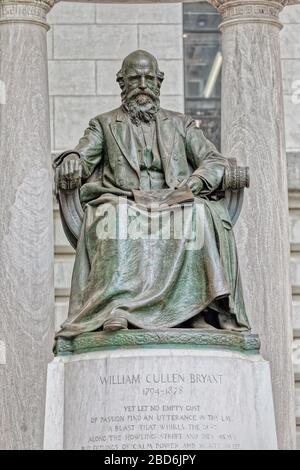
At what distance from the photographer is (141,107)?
22.6 meters

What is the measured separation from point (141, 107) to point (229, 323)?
8.62 feet

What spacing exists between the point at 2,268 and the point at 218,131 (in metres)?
6.38

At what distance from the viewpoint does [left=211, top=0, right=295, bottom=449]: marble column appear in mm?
25625

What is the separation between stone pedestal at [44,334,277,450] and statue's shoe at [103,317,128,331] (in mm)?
217

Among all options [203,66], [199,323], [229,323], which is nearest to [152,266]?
[199,323]

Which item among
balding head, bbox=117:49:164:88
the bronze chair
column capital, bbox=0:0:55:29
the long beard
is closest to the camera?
the bronze chair

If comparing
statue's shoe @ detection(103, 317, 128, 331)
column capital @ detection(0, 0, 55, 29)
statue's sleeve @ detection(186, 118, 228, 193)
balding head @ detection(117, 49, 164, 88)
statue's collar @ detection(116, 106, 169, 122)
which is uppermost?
column capital @ detection(0, 0, 55, 29)

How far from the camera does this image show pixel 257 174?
85.4ft

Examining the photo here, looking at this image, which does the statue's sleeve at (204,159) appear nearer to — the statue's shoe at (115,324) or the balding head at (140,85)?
the balding head at (140,85)

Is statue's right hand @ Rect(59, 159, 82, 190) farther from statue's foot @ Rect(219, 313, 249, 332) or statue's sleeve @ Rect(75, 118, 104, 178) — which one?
statue's foot @ Rect(219, 313, 249, 332)

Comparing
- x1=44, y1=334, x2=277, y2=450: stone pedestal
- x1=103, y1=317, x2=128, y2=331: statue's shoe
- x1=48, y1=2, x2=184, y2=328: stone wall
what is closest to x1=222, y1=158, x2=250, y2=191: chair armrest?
x1=44, y1=334, x2=277, y2=450: stone pedestal

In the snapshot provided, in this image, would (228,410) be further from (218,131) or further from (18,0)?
(218,131)

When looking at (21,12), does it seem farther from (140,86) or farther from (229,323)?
(229,323)

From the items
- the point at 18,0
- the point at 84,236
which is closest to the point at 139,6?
the point at 18,0
